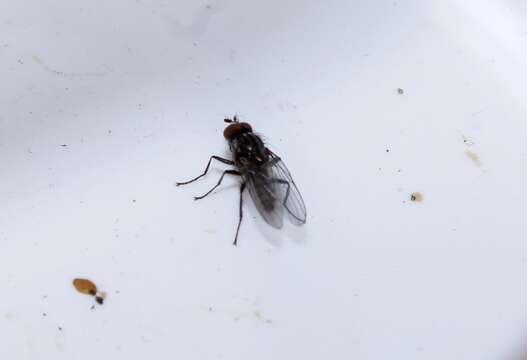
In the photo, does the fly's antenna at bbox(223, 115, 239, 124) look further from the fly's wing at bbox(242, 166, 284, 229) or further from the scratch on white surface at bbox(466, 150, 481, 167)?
the scratch on white surface at bbox(466, 150, 481, 167)

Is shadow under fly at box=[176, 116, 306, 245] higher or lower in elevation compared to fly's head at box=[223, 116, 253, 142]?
lower

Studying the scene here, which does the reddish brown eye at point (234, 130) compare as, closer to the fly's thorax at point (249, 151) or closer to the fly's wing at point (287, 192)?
the fly's thorax at point (249, 151)

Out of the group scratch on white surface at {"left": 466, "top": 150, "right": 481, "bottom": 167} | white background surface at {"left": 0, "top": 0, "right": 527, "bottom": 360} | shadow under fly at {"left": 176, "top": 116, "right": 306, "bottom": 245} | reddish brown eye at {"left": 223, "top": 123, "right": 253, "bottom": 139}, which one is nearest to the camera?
white background surface at {"left": 0, "top": 0, "right": 527, "bottom": 360}

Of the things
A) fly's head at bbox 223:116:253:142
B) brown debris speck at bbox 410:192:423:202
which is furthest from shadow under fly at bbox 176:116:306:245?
brown debris speck at bbox 410:192:423:202

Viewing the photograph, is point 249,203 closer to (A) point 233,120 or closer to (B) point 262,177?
(B) point 262,177

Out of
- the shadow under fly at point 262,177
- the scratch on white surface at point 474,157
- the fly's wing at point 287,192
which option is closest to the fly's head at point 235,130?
the shadow under fly at point 262,177

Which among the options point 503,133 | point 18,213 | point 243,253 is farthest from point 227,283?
point 503,133

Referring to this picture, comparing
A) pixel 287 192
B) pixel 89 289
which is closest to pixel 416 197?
pixel 287 192
